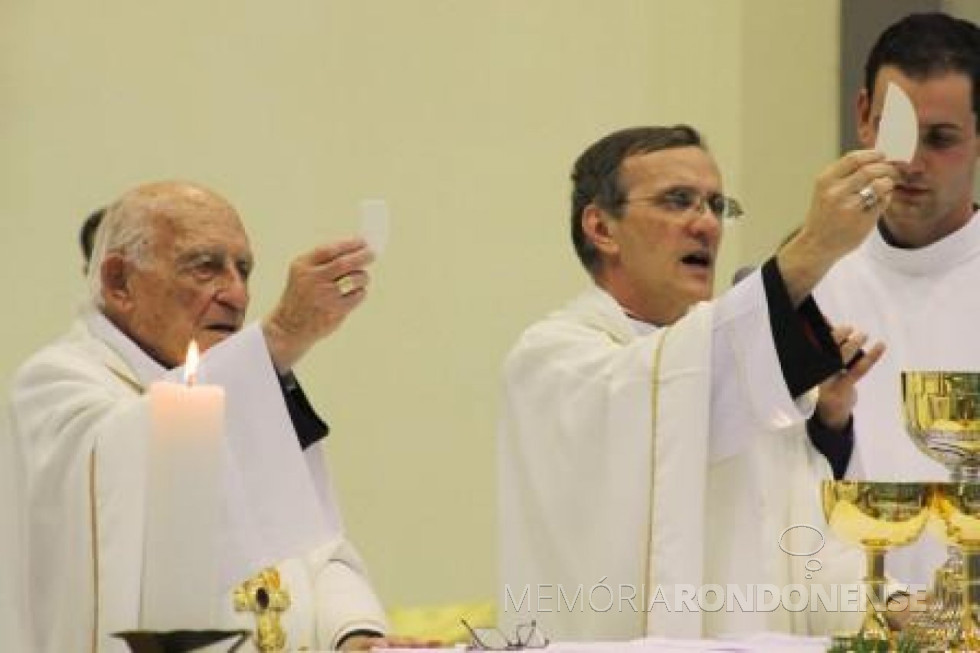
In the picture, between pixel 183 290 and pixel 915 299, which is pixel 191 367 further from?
pixel 915 299

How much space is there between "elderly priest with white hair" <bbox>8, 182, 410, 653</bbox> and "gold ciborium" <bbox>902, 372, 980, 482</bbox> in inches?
41.6

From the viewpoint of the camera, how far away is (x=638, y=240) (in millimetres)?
4840

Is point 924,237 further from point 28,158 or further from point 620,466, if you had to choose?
point 28,158

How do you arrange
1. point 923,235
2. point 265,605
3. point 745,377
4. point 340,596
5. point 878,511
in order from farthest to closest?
point 923,235
point 340,596
point 265,605
point 745,377
point 878,511

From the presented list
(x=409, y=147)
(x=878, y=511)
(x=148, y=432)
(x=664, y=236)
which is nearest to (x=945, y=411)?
(x=878, y=511)

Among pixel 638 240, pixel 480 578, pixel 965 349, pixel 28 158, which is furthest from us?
pixel 480 578

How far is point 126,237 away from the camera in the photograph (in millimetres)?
4906

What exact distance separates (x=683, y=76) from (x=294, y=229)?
1.37 metres

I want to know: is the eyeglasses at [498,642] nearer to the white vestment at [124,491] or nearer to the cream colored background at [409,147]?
the white vestment at [124,491]

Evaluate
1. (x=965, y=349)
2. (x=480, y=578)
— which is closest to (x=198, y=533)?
(x=965, y=349)

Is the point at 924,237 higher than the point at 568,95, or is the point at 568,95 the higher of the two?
the point at 568,95

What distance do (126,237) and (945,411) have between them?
7.16 feet

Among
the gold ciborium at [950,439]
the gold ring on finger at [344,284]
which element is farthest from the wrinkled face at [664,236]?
the gold ciborium at [950,439]

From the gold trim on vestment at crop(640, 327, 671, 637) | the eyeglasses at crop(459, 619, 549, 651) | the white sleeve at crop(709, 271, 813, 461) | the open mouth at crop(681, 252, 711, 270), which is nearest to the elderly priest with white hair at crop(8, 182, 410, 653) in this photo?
the eyeglasses at crop(459, 619, 549, 651)
